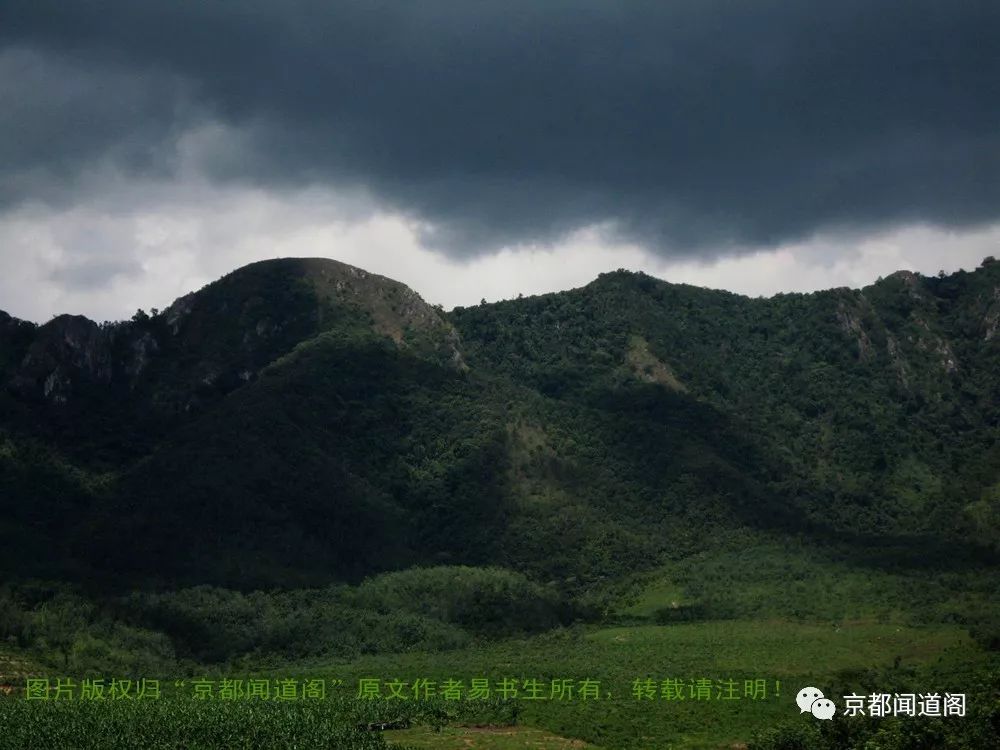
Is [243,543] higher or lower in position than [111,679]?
higher

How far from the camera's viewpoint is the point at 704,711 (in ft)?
369

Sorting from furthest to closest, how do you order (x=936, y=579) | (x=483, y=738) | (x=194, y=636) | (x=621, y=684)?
(x=936, y=579) → (x=194, y=636) → (x=621, y=684) → (x=483, y=738)

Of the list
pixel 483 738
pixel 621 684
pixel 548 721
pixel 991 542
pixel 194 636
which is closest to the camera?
pixel 483 738

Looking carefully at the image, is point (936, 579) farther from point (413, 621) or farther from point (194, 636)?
point (194, 636)

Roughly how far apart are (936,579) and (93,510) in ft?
417

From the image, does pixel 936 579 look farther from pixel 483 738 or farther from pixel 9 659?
pixel 9 659

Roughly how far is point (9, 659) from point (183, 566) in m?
49.5

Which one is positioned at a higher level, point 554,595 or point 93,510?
point 93,510

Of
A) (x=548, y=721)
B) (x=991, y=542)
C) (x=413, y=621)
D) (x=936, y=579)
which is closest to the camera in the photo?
(x=548, y=721)

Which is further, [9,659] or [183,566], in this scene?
[183,566]

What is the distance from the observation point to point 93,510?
188375 millimetres

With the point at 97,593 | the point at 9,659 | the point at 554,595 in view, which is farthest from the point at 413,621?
the point at 9,659

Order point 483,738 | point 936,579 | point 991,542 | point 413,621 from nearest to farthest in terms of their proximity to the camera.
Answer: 1. point 483,738
2. point 413,621
3. point 936,579
4. point 991,542

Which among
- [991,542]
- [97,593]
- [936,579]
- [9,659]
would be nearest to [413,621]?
[97,593]
